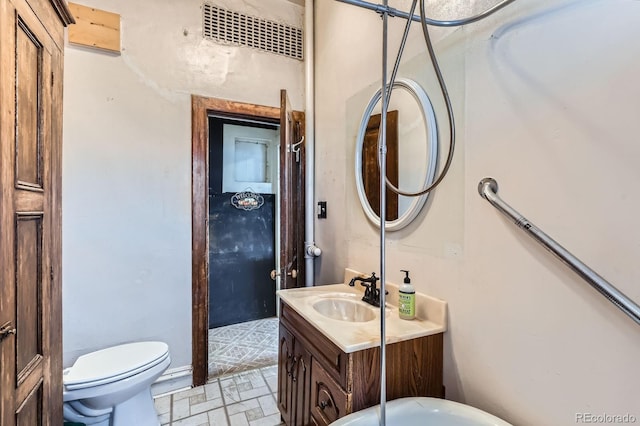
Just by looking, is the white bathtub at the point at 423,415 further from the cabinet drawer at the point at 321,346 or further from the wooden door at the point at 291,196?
the wooden door at the point at 291,196

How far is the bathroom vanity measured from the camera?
1084 mm

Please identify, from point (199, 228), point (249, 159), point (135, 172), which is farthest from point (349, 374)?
point (249, 159)

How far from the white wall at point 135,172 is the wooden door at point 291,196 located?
562mm

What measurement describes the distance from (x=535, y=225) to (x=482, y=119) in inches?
15.9

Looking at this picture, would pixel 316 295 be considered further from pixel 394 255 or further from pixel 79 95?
pixel 79 95

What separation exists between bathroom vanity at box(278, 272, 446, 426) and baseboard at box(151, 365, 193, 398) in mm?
952

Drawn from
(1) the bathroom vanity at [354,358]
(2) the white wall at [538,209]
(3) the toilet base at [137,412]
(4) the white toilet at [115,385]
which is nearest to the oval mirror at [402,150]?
(2) the white wall at [538,209]

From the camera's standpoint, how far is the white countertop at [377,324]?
1.10 meters

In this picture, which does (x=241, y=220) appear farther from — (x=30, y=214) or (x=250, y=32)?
(x=30, y=214)

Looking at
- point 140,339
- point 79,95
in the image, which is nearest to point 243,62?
point 79,95

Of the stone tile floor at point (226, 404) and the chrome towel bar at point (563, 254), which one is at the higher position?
the chrome towel bar at point (563, 254)

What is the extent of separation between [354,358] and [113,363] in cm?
136

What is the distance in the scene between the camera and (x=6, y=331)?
0.74 metres

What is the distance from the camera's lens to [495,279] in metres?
1.05
